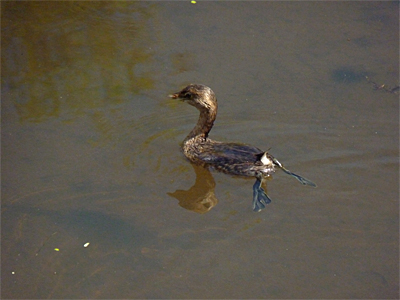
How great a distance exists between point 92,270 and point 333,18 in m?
6.26

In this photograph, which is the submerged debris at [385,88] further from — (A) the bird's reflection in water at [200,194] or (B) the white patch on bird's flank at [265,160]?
(A) the bird's reflection in water at [200,194]

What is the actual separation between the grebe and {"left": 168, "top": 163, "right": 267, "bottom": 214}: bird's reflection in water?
13 centimetres

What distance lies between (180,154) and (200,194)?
2.55ft

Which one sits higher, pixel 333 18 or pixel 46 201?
pixel 333 18

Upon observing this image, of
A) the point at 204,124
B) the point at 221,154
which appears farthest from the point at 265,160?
the point at 204,124

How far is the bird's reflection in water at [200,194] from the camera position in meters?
5.60

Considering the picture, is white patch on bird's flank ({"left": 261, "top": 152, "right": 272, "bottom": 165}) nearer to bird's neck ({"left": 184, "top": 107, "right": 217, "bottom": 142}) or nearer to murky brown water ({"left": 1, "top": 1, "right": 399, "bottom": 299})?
murky brown water ({"left": 1, "top": 1, "right": 399, "bottom": 299})

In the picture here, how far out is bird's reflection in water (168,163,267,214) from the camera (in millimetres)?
5602

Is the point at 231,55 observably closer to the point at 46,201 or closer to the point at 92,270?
the point at 46,201

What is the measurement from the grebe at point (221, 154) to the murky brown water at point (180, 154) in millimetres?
134

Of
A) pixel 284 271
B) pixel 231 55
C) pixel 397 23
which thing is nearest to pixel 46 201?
pixel 284 271

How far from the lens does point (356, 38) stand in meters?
8.46

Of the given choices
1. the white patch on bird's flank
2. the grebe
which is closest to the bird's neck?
the grebe

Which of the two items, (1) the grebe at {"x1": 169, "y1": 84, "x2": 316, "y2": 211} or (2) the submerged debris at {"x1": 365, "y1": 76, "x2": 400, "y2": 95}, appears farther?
(2) the submerged debris at {"x1": 365, "y1": 76, "x2": 400, "y2": 95}
